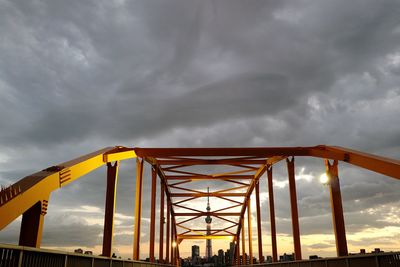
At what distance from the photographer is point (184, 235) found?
208 feet

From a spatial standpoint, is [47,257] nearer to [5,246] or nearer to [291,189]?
[5,246]

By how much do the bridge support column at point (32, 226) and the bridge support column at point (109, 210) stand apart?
18.0ft

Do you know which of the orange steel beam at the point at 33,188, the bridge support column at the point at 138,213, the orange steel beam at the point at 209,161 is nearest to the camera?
the orange steel beam at the point at 33,188

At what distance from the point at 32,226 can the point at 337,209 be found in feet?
42.5

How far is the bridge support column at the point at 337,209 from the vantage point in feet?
53.9

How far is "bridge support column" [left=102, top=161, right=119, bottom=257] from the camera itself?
14.7 meters

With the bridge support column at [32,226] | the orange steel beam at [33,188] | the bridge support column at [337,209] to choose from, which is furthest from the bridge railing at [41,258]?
the bridge support column at [337,209]

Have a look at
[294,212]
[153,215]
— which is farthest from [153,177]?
[294,212]

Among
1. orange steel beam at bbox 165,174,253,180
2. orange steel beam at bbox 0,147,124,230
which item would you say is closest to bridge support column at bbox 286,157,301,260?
orange steel beam at bbox 0,147,124,230

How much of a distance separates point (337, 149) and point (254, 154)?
5.27 metres

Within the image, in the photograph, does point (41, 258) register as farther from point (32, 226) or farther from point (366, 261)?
point (366, 261)

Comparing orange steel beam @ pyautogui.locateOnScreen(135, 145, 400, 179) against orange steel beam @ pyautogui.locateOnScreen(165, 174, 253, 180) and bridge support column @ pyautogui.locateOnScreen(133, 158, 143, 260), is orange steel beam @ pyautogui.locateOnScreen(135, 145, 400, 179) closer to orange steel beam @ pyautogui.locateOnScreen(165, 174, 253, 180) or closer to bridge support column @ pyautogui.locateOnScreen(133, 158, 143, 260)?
bridge support column @ pyautogui.locateOnScreen(133, 158, 143, 260)

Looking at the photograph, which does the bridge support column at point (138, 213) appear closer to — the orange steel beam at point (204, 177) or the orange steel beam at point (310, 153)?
the orange steel beam at point (310, 153)

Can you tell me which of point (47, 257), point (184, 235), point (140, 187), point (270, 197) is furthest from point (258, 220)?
point (184, 235)
